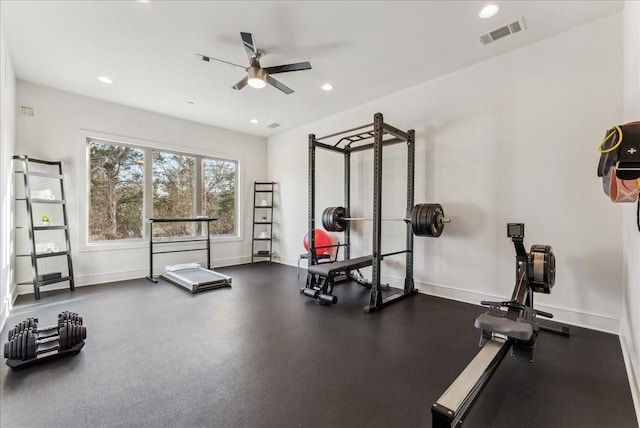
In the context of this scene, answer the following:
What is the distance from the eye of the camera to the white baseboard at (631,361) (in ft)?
5.81

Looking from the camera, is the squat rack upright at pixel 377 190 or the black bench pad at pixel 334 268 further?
the black bench pad at pixel 334 268

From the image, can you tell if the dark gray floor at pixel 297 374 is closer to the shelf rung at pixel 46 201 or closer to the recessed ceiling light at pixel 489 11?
the shelf rung at pixel 46 201

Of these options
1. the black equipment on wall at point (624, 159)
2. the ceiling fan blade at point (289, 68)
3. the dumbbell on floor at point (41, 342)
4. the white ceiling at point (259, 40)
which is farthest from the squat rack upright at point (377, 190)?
the dumbbell on floor at point (41, 342)

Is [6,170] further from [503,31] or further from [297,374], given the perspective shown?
[503,31]

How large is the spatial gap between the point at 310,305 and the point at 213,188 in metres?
4.10

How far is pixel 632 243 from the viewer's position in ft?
7.18

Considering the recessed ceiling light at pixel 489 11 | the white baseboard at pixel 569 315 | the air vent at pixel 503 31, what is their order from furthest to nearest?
the air vent at pixel 503 31 < the white baseboard at pixel 569 315 < the recessed ceiling light at pixel 489 11

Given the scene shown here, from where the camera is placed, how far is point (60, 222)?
450 centimetres

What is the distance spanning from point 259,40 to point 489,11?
2419 mm

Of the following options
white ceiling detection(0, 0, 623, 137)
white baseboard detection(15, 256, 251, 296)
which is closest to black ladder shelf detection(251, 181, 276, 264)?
white baseboard detection(15, 256, 251, 296)

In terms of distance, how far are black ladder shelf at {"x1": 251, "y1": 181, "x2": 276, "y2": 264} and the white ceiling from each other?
2763 mm

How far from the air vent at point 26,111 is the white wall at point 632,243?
23.3 feet

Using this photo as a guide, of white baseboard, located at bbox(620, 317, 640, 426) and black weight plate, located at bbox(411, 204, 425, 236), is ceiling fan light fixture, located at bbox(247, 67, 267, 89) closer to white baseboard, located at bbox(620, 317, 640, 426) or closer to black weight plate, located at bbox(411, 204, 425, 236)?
black weight plate, located at bbox(411, 204, 425, 236)

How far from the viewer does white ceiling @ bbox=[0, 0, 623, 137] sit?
8.84ft
